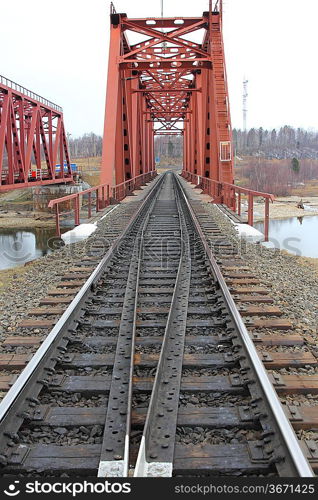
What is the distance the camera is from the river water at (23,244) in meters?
21.7

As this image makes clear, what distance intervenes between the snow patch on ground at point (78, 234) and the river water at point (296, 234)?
10.9 metres

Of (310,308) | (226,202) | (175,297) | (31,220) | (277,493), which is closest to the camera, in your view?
(277,493)

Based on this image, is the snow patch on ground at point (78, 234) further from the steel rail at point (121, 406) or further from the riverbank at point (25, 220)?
the riverbank at point (25, 220)

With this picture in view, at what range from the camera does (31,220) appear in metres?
37.5

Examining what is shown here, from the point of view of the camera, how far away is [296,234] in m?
31.2

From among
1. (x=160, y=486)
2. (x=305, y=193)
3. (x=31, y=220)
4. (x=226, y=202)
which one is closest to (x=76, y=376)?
(x=160, y=486)

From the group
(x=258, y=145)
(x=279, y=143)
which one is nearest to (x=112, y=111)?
(x=258, y=145)

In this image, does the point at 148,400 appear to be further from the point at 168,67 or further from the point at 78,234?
the point at 168,67

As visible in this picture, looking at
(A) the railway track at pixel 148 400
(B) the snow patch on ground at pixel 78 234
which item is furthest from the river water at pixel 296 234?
(A) the railway track at pixel 148 400

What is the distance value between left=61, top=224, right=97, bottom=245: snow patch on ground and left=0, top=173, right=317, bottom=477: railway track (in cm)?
509

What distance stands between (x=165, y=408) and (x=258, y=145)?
537 feet

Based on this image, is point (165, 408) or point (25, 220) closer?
point (165, 408)

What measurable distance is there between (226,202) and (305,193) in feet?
199

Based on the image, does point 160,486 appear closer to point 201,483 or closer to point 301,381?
point 201,483
